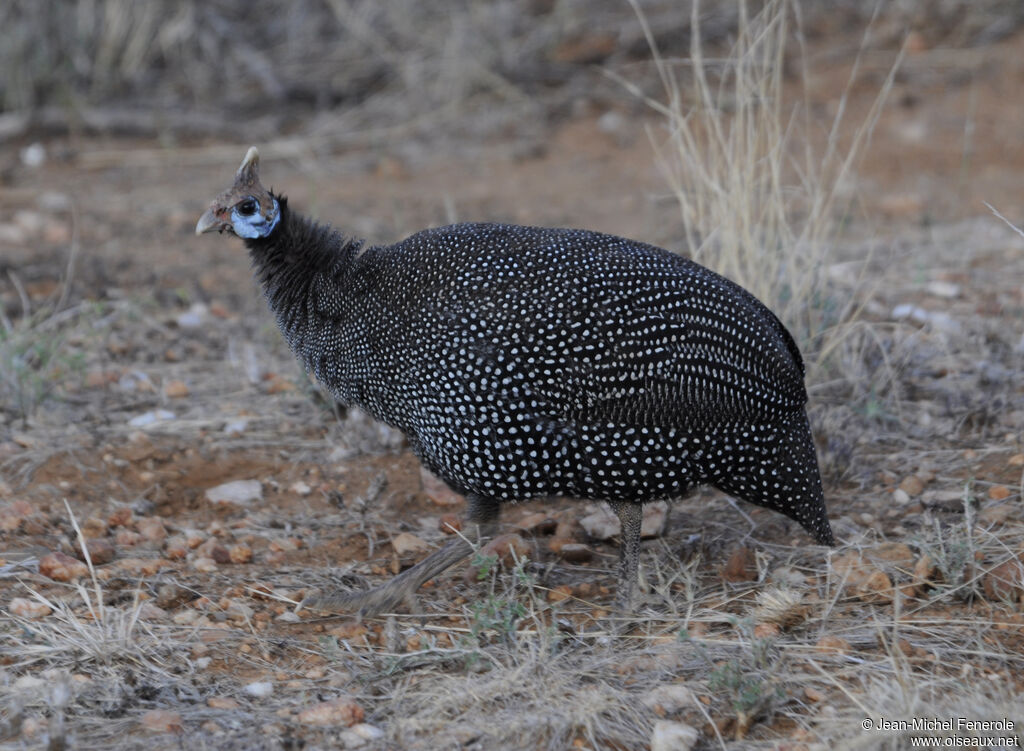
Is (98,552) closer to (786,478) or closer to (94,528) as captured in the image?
(94,528)

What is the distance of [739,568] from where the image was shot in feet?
10.7

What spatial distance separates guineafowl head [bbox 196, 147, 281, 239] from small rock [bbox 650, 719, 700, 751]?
1.79 meters

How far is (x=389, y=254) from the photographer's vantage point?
3.28m

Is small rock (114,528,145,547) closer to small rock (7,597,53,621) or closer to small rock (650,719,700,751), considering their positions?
small rock (7,597,53,621)

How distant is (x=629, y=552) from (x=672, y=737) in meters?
0.73

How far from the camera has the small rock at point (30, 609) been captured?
9.52 feet

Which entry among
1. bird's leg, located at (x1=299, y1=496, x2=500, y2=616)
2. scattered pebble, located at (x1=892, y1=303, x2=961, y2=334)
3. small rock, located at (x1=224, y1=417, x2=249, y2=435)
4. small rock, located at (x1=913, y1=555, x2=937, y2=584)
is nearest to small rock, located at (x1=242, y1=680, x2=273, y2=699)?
bird's leg, located at (x1=299, y1=496, x2=500, y2=616)

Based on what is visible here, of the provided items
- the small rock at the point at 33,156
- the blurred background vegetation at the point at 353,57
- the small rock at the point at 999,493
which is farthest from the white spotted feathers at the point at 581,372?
the small rock at the point at 33,156

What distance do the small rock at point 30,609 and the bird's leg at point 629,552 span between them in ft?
4.79

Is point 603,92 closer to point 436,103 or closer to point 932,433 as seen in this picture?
point 436,103

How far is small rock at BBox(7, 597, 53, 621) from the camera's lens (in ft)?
9.52

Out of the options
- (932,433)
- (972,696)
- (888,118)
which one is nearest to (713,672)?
(972,696)

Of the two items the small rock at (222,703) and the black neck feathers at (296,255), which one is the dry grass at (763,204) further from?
the small rock at (222,703)

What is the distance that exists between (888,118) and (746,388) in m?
5.23
